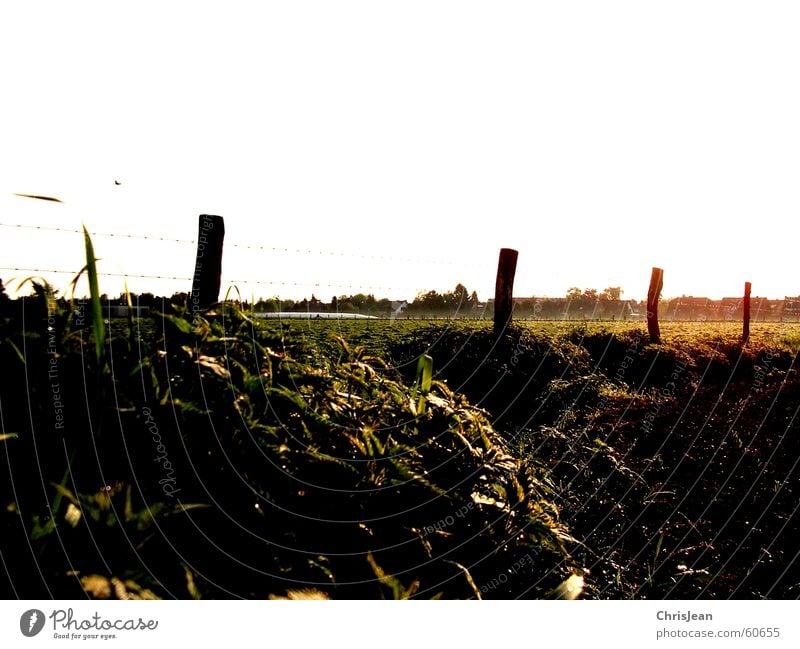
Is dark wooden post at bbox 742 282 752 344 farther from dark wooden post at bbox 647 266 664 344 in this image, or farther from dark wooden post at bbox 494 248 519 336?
dark wooden post at bbox 494 248 519 336

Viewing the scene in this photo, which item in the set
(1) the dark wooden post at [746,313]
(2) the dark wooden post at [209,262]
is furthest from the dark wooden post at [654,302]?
(2) the dark wooden post at [209,262]

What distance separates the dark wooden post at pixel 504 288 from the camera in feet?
22.1

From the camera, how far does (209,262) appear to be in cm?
266

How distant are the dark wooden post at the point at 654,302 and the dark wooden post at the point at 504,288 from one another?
13.8 feet

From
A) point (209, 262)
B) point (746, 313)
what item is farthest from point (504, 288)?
point (746, 313)

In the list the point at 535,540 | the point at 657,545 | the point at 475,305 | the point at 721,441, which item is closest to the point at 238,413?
the point at 535,540

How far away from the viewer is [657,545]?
331cm

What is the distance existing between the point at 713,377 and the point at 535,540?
7.46 metres

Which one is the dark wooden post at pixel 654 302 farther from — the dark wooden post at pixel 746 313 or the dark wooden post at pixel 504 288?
the dark wooden post at pixel 504 288

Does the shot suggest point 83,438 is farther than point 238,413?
No

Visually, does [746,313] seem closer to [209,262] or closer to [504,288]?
[504,288]

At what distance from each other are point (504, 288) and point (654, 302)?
16.7ft

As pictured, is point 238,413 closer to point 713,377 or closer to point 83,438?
point 83,438
